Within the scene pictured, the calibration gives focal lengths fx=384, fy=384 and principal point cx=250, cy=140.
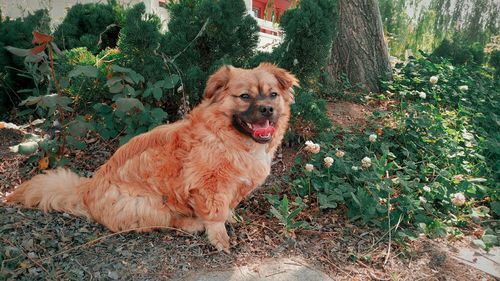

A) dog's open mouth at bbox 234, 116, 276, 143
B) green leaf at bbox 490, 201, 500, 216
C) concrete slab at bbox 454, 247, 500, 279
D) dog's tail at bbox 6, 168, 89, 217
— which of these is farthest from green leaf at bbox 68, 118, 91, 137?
green leaf at bbox 490, 201, 500, 216

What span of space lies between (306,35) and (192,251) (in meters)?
2.92

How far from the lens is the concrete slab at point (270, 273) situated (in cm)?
288

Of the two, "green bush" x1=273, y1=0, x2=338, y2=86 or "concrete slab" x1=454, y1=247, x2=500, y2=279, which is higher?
"green bush" x1=273, y1=0, x2=338, y2=86

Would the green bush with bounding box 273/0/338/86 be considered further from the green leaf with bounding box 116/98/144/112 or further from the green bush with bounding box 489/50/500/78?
the green bush with bounding box 489/50/500/78

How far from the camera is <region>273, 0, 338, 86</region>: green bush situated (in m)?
4.58

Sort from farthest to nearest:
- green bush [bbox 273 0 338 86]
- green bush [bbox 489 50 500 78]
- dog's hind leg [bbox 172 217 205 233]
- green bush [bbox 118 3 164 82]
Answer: green bush [bbox 489 50 500 78]
green bush [bbox 273 0 338 86]
green bush [bbox 118 3 164 82]
dog's hind leg [bbox 172 217 205 233]

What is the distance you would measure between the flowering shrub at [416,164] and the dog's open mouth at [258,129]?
0.75 m

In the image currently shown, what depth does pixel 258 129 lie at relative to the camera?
329cm

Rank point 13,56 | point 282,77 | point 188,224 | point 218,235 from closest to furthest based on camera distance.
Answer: point 218,235, point 188,224, point 282,77, point 13,56

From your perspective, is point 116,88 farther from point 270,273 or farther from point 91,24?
point 91,24

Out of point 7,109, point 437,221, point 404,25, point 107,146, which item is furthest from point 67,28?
point 404,25

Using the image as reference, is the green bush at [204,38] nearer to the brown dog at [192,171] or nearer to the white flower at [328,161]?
the brown dog at [192,171]

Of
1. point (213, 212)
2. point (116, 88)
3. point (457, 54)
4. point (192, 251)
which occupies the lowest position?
point (192, 251)

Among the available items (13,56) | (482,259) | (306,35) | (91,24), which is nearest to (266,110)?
(306,35)
